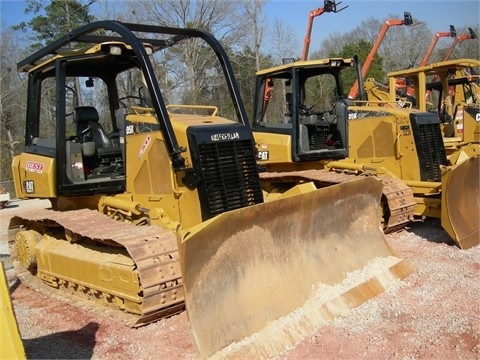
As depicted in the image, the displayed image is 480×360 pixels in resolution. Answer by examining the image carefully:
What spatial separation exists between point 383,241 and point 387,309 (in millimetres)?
1137

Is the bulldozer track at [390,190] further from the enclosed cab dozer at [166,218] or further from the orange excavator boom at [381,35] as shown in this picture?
the orange excavator boom at [381,35]

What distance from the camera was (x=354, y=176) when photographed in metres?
7.55

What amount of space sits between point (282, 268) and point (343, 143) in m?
4.21

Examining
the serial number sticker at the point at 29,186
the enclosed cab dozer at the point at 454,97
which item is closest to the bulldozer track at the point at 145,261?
the serial number sticker at the point at 29,186

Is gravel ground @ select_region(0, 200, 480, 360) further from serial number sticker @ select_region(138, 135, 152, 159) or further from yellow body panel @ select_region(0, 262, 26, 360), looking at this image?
serial number sticker @ select_region(138, 135, 152, 159)

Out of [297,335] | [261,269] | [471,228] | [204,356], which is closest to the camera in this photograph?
[204,356]

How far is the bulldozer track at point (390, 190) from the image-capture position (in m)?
7.09

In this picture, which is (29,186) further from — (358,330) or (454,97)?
(454,97)

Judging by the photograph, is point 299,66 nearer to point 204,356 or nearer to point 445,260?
point 445,260

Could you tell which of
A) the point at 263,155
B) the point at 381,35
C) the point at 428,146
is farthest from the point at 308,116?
the point at 381,35

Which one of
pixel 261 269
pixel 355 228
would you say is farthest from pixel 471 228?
pixel 261 269

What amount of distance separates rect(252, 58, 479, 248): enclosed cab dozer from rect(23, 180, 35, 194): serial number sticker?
131 inches

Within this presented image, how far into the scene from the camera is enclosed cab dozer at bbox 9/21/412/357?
13.3ft

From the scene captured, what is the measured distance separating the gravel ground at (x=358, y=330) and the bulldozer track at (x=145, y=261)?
0.53 feet
